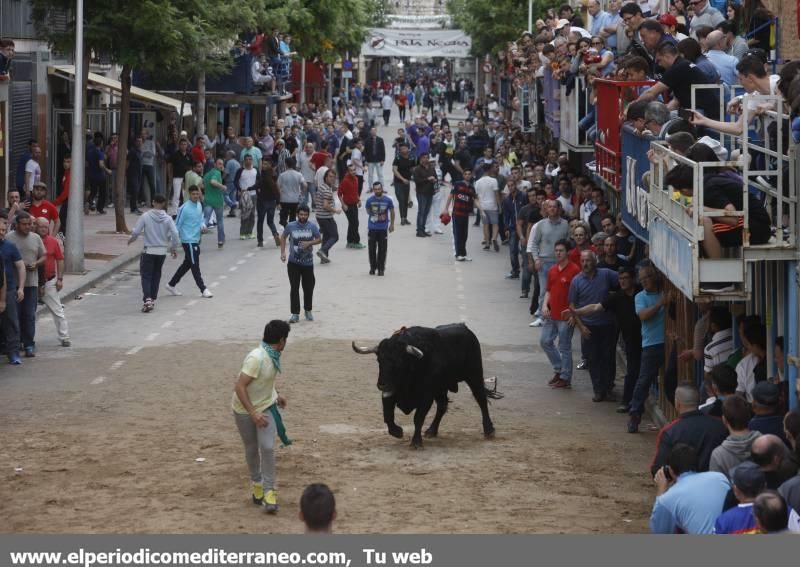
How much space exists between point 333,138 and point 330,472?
1347 inches

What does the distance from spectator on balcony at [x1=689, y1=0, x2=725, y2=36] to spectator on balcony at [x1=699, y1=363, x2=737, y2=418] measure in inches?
335

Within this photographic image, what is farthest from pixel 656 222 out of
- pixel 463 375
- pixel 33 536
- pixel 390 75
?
pixel 390 75

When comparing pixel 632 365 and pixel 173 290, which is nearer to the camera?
pixel 632 365

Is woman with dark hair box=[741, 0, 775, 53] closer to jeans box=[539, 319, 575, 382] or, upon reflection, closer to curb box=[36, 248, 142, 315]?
jeans box=[539, 319, 575, 382]

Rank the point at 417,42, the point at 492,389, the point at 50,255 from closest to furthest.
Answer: the point at 492,389 < the point at 50,255 < the point at 417,42

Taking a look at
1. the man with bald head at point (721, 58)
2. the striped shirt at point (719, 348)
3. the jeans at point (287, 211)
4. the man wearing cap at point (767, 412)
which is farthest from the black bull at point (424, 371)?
the jeans at point (287, 211)

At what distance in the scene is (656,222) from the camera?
1403 cm

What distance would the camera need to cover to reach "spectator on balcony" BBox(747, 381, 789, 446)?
10.2m

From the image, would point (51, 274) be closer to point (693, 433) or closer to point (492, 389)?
point (492, 389)

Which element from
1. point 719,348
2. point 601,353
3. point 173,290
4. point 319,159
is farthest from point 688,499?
point 319,159

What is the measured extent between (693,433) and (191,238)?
581 inches

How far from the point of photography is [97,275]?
2686 cm

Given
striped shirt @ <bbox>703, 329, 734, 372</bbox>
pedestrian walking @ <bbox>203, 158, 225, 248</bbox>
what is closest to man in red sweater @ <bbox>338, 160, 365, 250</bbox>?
pedestrian walking @ <bbox>203, 158, 225, 248</bbox>

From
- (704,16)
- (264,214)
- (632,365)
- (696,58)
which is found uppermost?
(704,16)
